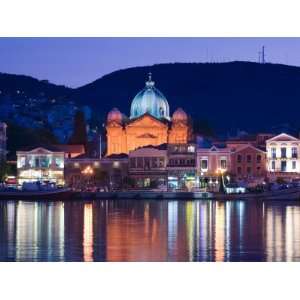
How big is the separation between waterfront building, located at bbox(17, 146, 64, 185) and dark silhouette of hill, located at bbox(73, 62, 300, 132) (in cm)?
1279

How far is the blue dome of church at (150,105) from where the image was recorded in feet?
149

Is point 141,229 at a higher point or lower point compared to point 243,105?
lower

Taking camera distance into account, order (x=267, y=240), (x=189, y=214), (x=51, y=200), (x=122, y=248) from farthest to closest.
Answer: (x=51, y=200)
(x=189, y=214)
(x=267, y=240)
(x=122, y=248)

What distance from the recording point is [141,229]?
20750mm

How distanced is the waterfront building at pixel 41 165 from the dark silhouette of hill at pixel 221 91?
41.9 ft

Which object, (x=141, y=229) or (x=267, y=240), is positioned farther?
(x=141, y=229)

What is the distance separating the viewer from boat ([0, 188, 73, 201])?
35.3 meters

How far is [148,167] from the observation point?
1585 inches

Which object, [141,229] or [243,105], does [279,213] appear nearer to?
[141,229]

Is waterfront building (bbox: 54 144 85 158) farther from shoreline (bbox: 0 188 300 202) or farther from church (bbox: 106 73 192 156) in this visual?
shoreline (bbox: 0 188 300 202)

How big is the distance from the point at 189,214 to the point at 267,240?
7678mm

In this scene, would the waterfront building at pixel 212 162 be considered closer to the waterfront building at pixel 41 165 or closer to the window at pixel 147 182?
the window at pixel 147 182

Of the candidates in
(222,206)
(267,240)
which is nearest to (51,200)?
(222,206)

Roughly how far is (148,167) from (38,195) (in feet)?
18.5
